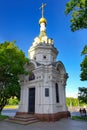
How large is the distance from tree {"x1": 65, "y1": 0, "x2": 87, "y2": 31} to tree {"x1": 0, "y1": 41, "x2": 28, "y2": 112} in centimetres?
861

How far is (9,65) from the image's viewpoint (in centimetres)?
1493

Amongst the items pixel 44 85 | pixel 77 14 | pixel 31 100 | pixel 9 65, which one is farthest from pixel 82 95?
pixel 77 14

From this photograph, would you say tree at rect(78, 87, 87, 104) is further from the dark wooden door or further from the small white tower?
the dark wooden door

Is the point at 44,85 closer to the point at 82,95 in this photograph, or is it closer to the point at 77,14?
the point at 82,95

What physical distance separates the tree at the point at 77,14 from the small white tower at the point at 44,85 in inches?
399

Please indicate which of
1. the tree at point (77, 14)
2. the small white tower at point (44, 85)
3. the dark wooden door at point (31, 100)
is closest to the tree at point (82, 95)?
the small white tower at point (44, 85)

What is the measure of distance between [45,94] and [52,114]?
8.11ft

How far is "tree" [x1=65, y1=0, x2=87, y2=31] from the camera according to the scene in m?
7.29

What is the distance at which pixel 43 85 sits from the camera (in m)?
17.0

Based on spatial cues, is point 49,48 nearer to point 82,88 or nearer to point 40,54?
point 40,54

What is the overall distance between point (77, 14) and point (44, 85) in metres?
10.9

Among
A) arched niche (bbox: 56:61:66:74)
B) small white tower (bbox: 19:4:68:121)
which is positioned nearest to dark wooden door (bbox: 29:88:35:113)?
small white tower (bbox: 19:4:68:121)

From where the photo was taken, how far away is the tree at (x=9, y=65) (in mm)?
14591

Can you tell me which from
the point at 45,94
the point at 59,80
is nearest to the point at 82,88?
the point at 59,80
